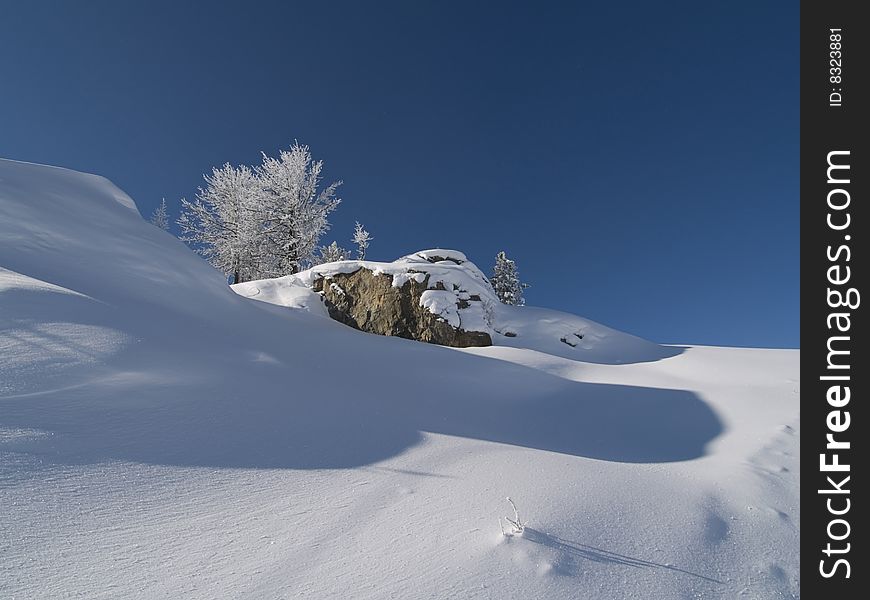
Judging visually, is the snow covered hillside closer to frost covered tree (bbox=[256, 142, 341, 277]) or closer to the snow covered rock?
the snow covered rock

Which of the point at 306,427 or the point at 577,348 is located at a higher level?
→ the point at 577,348

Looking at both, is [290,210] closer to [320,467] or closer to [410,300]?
[410,300]

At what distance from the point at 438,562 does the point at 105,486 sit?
1.81 metres

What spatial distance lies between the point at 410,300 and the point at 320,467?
7.12m

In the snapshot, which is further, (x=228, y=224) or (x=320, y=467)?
(x=228, y=224)

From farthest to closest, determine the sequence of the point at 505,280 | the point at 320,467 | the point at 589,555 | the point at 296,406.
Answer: the point at 505,280, the point at 296,406, the point at 320,467, the point at 589,555

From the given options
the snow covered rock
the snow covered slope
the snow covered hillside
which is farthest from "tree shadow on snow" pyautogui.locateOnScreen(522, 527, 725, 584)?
the snow covered slope

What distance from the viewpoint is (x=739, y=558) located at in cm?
196

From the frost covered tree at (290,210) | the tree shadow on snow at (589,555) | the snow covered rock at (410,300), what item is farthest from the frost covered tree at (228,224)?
the tree shadow on snow at (589,555)

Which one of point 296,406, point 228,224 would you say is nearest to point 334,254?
point 228,224

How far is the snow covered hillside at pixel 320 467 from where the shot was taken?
1686 mm

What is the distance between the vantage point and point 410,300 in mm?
9688
